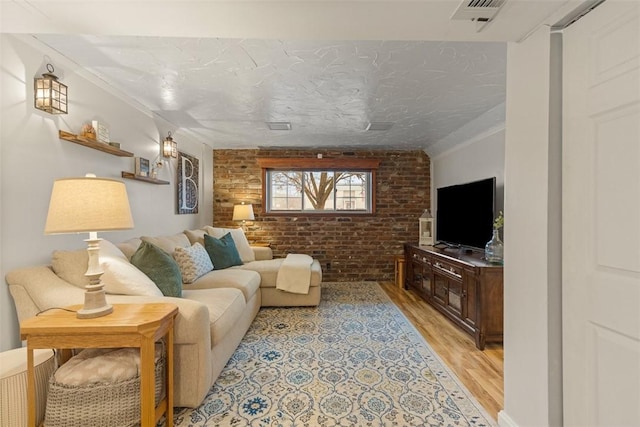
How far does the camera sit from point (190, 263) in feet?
9.68

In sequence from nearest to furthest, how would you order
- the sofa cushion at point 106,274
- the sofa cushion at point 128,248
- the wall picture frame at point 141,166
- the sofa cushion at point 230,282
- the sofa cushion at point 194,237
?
the sofa cushion at point 106,274 < the sofa cushion at point 128,248 < the sofa cushion at point 230,282 < the wall picture frame at point 141,166 < the sofa cushion at point 194,237

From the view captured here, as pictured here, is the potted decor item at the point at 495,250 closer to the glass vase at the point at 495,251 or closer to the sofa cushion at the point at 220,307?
the glass vase at the point at 495,251

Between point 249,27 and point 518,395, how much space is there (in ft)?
7.22

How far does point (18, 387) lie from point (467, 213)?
3909 millimetres

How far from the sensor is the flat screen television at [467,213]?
10.3ft

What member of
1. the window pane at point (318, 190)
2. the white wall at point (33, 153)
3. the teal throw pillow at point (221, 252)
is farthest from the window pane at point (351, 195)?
the white wall at point (33, 153)

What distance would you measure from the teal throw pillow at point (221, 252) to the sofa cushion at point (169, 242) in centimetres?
25

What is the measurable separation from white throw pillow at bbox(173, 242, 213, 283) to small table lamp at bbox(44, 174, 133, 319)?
54.2 inches

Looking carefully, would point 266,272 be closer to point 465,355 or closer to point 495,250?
point 465,355

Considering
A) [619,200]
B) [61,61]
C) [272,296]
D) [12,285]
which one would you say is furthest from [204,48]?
[272,296]

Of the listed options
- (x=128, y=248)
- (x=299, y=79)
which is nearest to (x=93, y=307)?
(x=128, y=248)

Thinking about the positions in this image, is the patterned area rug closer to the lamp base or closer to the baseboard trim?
the baseboard trim

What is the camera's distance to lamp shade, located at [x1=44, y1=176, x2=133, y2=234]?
54.5 inches

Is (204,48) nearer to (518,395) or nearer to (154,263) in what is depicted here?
(154,263)
